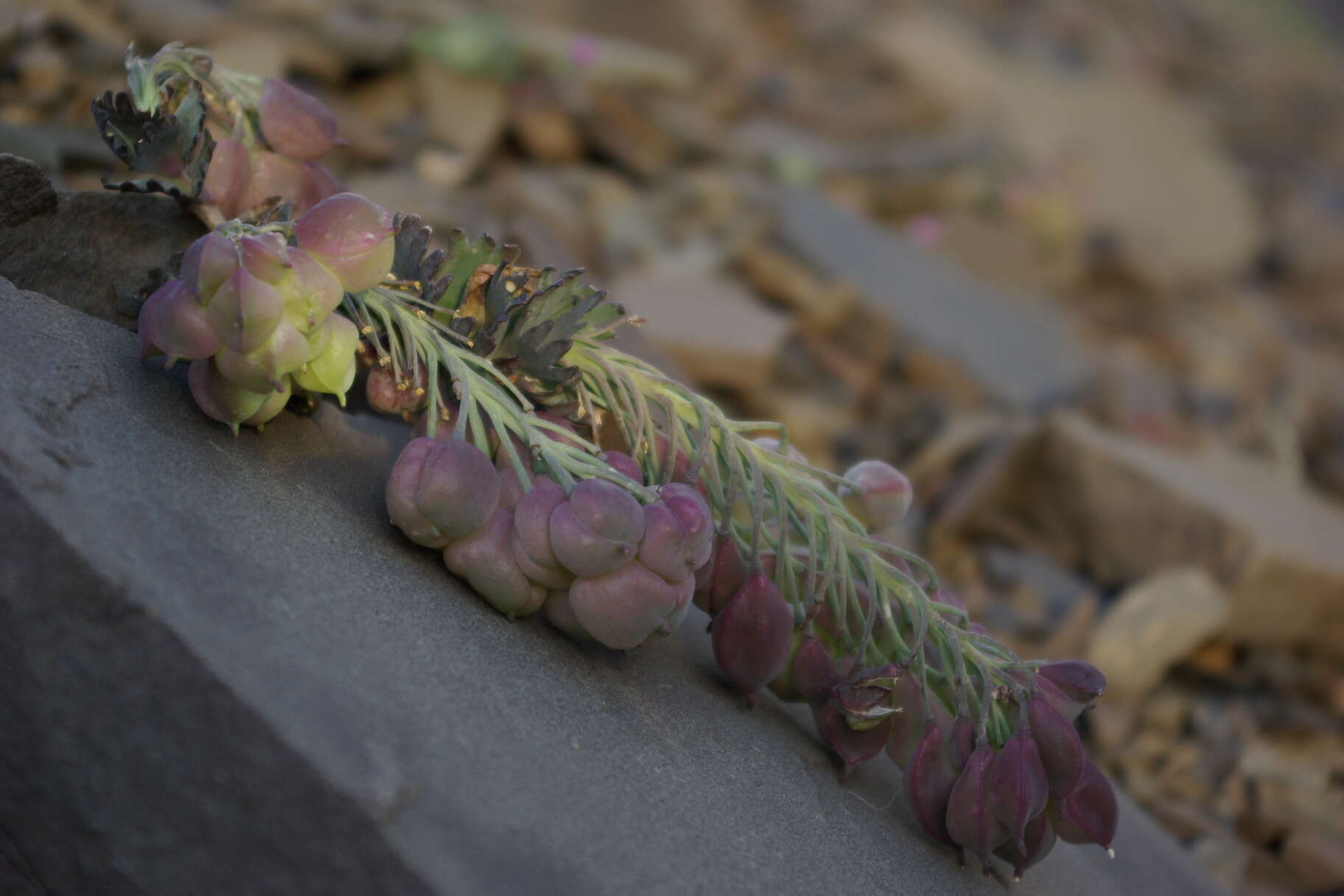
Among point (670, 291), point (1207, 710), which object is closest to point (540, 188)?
point (670, 291)

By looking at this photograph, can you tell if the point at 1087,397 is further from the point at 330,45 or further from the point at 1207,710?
the point at 330,45

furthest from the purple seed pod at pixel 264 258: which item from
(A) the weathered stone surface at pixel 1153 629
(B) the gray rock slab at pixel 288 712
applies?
(A) the weathered stone surface at pixel 1153 629

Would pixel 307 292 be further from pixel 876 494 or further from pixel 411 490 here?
→ pixel 876 494

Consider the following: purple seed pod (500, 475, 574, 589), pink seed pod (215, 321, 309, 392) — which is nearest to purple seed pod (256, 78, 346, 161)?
pink seed pod (215, 321, 309, 392)

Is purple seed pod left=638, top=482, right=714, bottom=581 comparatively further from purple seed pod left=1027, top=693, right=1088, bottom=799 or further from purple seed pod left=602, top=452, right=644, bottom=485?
purple seed pod left=1027, top=693, right=1088, bottom=799

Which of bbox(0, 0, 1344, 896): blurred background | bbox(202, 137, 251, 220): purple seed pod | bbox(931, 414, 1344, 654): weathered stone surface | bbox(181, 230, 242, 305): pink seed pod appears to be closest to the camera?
bbox(181, 230, 242, 305): pink seed pod
